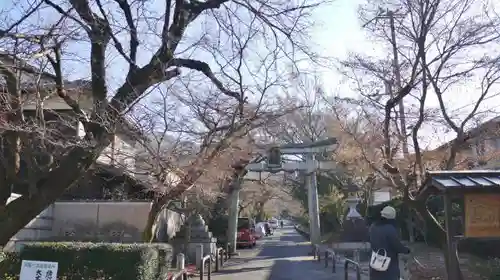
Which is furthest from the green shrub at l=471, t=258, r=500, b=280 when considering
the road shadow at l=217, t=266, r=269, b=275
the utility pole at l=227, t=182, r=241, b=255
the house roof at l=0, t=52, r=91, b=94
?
the utility pole at l=227, t=182, r=241, b=255

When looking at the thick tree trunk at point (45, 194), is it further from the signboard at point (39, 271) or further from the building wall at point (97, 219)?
the building wall at point (97, 219)

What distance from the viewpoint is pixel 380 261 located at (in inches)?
340

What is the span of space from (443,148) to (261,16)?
1185 cm

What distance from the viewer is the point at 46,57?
30.6 ft

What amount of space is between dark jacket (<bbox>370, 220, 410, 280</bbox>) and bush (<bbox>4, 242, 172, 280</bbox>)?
5295 millimetres

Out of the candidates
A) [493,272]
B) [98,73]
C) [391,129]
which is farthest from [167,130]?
[493,272]

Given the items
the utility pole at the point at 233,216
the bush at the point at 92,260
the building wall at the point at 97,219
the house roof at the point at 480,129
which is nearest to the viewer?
the bush at the point at 92,260

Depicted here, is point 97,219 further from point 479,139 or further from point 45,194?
point 479,139

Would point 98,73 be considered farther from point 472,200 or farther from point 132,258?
point 472,200

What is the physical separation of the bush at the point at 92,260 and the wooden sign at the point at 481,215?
6653mm

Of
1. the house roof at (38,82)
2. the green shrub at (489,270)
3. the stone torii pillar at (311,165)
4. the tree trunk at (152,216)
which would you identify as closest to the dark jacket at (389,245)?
the green shrub at (489,270)

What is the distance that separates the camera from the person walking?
853 centimetres

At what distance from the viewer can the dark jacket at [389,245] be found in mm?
8502

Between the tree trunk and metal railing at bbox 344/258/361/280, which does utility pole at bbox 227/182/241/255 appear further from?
metal railing at bbox 344/258/361/280
